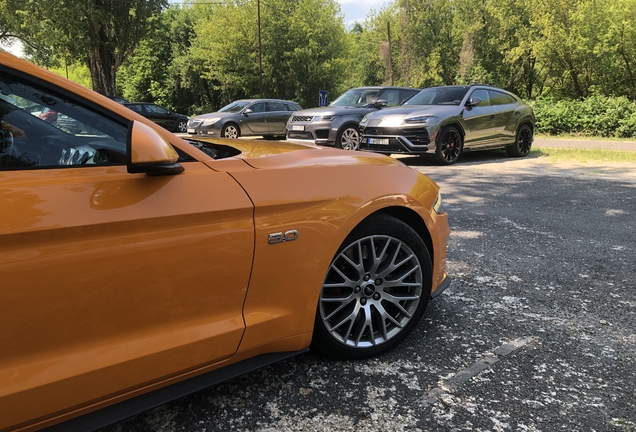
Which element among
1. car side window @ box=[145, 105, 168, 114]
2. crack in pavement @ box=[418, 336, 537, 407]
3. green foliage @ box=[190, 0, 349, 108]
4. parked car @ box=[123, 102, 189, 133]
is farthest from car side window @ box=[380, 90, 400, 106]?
green foliage @ box=[190, 0, 349, 108]

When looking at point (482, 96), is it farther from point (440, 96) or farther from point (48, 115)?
point (48, 115)

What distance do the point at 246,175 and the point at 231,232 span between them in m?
0.27

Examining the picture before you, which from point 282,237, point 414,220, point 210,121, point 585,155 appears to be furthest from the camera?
point 210,121

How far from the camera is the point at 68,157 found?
5.42ft

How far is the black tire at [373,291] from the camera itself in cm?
226

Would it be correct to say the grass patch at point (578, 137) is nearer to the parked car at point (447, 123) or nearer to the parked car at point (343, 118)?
the parked car at point (447, 123)

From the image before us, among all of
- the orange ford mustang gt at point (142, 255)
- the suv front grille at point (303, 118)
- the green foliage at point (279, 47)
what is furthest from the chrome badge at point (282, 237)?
the green foliage at point (279, 47)

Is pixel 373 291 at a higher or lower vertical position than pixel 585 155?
higher

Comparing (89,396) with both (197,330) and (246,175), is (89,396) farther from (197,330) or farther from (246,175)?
(246,175)

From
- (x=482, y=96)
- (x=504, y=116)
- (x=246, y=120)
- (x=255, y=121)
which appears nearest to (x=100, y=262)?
(x=482, y=96)

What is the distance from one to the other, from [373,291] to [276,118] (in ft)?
52.2

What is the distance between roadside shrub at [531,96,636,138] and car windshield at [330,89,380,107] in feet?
30.4

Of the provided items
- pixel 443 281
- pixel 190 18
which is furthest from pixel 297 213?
pixel 190 18

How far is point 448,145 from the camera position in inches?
380
